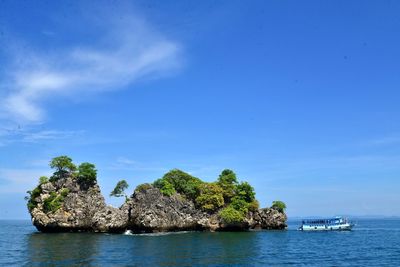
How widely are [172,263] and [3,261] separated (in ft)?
59.6

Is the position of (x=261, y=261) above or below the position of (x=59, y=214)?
below

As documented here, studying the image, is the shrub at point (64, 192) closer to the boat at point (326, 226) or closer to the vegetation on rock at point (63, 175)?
the vegetation on rock at point (63, 175)

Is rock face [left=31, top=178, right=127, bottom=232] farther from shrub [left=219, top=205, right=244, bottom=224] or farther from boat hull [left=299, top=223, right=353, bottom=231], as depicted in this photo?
boat hull [left=299, top=223, right=353, bottom=231]

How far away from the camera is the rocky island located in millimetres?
82250

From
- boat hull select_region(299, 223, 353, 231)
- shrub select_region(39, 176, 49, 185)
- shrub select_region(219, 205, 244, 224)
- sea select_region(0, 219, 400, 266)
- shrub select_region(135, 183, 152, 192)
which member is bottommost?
sea select_region(0, 219, 400, 266)

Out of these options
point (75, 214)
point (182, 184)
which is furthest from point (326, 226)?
point (75, 214)

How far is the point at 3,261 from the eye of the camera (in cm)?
4284

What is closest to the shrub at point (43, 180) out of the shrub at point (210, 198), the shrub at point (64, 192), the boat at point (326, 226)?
the shrub at point (64, 192)

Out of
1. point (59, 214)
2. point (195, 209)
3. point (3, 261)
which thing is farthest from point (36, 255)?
point (195, 209)

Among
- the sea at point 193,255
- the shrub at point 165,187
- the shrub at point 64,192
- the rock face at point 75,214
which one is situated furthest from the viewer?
the shrub at point 165,187

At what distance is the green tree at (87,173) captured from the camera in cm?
8719

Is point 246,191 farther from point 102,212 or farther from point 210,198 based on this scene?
point 102,212

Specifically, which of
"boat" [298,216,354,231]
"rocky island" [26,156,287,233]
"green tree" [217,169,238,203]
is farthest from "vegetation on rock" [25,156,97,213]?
"boat" [298,216,354,231]

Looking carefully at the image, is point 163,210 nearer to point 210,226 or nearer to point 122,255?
point 210,226
